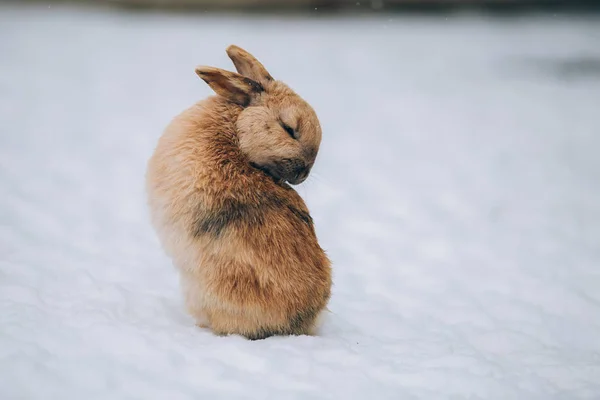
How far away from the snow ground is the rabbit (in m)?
0.18

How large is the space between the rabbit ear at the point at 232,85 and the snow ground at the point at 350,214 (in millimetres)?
956

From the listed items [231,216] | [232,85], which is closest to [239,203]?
[231,216]

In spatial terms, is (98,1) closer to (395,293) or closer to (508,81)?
(508,81)

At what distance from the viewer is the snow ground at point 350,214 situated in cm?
239

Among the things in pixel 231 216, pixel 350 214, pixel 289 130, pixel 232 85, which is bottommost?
pixel 350 214

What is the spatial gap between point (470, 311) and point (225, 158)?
1.67 metres

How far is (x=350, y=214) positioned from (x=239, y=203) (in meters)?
2.24

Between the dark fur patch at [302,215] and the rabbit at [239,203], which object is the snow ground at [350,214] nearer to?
the rabbit at [239,203]

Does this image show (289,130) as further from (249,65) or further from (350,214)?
(350,214)

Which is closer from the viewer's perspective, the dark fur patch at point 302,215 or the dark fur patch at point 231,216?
the dark fur patch at point 231,216

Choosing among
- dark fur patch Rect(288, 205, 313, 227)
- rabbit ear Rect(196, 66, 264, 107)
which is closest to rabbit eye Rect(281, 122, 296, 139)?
rabbit ear Rect(196, 66, 264, 107)

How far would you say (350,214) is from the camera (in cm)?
464

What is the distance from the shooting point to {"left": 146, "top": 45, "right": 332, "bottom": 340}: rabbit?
245 cm

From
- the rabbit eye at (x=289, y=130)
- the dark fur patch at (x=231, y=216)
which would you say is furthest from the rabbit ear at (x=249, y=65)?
the dark fur patch at (x=231, y=216)
